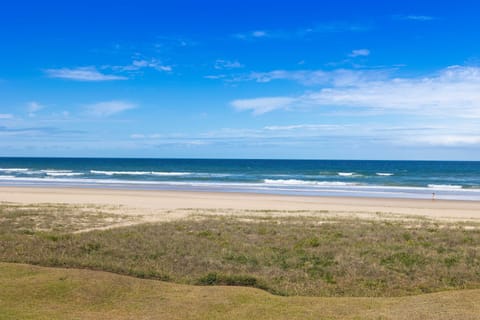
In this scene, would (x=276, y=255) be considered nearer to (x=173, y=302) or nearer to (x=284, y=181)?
(x=173, y=302)

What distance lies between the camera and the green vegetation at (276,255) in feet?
30.3

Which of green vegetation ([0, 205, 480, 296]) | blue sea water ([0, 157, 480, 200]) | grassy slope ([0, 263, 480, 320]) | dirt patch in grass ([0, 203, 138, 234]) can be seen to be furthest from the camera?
blue sea water ([0, 157, 480, 200])

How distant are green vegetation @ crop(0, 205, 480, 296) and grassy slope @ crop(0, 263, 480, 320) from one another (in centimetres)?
109

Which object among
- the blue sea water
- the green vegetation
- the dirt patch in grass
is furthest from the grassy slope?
the blue sea water

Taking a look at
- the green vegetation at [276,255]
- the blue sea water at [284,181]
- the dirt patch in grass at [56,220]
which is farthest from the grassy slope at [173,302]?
the blue sea water at [284,181]

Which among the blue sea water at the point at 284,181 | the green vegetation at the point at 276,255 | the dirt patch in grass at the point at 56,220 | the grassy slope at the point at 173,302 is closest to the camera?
the grassy slope at the point at 173,302

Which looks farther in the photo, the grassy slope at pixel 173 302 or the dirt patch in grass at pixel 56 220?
the dirt patch in grass at pixel 56 220

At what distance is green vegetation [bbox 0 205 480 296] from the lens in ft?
30.3

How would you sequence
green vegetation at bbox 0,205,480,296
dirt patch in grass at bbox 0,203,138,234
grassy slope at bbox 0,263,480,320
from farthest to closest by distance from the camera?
dirt patch in grass at bbox 0,203,138,234, green vegetation at bbox 0,205,480,296, grassy slope at bbox 0,263,480,320

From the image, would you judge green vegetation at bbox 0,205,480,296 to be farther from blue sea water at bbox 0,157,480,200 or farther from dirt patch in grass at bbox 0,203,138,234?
blue sea water at bbox 0,157,480,200

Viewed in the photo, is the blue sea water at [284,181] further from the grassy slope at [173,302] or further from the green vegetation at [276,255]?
the grassy slope at [173,302]

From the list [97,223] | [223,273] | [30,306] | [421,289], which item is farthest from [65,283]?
[97,223]

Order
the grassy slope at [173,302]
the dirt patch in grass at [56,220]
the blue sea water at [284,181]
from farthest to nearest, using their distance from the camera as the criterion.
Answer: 1. the blue sea water at [284,181]
2. the dirt patch in grass at [56,220]
3. the grassy slope at [173,302]

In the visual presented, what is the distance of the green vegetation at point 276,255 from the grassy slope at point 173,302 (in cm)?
109
